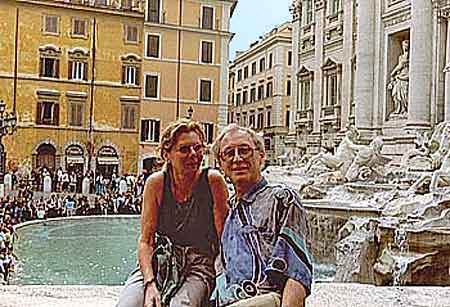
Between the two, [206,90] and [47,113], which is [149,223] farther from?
[206,90]

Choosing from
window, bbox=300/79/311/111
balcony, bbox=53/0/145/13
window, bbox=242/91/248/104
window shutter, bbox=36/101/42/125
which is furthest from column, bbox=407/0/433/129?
window, bbox=242/91/248/104

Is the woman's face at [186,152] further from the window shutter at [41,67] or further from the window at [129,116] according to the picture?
the window shutter at [41,67]

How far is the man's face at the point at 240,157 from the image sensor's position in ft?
7.94

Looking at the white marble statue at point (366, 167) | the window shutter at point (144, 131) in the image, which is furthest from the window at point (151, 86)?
the white marble statue at point (366, 167)

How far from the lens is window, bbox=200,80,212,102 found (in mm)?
36031

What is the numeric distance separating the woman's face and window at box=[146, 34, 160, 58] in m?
33.0

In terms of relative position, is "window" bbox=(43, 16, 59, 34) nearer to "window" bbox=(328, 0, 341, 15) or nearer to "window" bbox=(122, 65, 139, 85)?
"window" bbox=(122, 65, 139, 85)

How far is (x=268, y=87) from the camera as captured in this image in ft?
156

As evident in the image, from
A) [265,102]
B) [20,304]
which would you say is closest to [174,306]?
[20,304]

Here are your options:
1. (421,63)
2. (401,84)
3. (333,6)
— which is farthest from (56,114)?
(421,63)

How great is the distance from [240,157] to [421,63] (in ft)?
56.1

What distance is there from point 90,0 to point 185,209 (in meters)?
34.2

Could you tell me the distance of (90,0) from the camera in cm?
3512

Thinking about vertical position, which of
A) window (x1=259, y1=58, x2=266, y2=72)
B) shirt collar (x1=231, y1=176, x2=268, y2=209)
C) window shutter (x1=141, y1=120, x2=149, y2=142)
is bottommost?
shirt collar (x1=231, y1=176, x2=268, y2=209)
